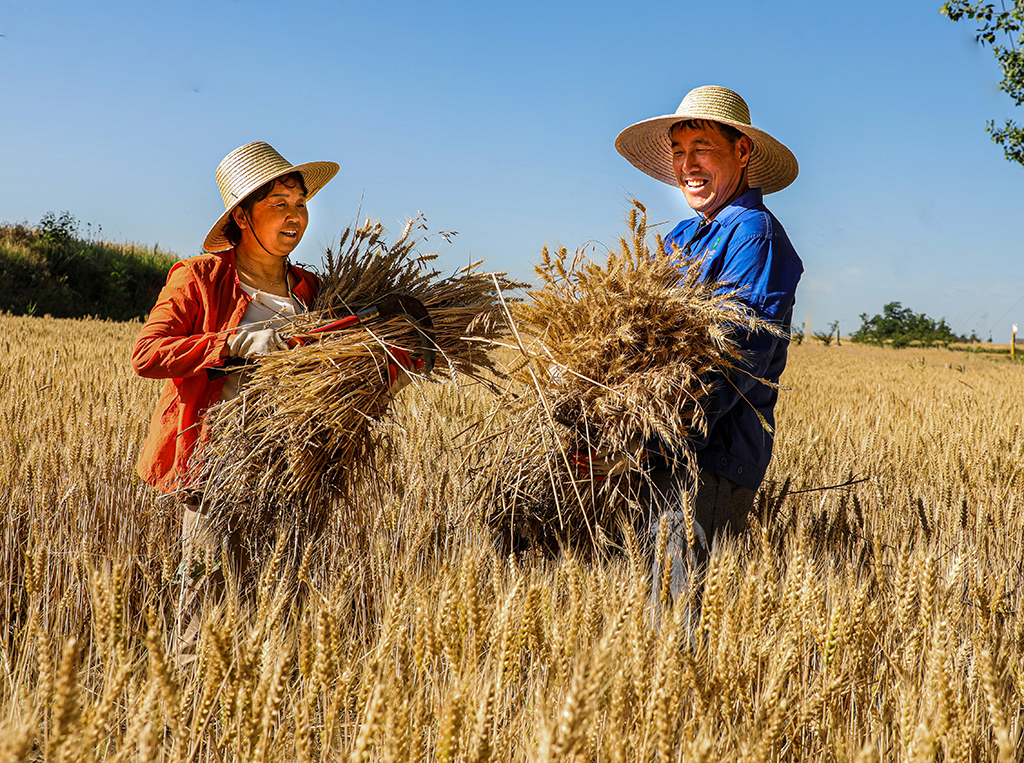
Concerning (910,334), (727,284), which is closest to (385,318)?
(727,284)

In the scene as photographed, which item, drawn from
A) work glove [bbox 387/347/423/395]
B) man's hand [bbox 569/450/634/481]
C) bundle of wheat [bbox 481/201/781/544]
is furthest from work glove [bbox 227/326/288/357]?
man's hand [bbox 569/450/634/481]

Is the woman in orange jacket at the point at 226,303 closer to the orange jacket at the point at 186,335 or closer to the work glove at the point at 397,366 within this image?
the orange jacket at the point at 186,335

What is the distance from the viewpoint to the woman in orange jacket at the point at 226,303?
→ 190cm

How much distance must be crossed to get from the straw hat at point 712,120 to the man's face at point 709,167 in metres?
0.06

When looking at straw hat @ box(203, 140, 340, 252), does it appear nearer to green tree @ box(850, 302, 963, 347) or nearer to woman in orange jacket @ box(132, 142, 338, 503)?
woman in orange jacket @ box(132, 142, 338, 503)

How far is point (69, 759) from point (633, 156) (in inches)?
95.1

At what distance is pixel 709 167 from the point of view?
218cm

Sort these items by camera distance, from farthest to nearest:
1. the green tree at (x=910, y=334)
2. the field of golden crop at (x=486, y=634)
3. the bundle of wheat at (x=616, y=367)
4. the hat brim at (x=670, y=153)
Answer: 1. the green tree at (x=910, y=334)
2. the hat brim at (x=670, y=153)
3. the bundle of wheat at (x=616, y=367)
4. the field of golden crop at (x=486, y=634)

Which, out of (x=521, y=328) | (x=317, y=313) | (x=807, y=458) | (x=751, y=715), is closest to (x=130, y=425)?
(x=317, y=313)

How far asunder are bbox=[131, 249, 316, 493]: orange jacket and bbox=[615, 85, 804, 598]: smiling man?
49.1 inches

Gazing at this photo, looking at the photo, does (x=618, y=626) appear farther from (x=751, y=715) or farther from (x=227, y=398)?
(x=227, y=398)

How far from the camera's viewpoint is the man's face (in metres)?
2.13

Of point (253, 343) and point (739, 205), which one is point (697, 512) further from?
Answer: point (253, 343)

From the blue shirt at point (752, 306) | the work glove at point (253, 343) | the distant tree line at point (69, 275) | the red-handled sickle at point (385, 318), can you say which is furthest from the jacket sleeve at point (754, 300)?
the distant tree line at point (69, 275)
